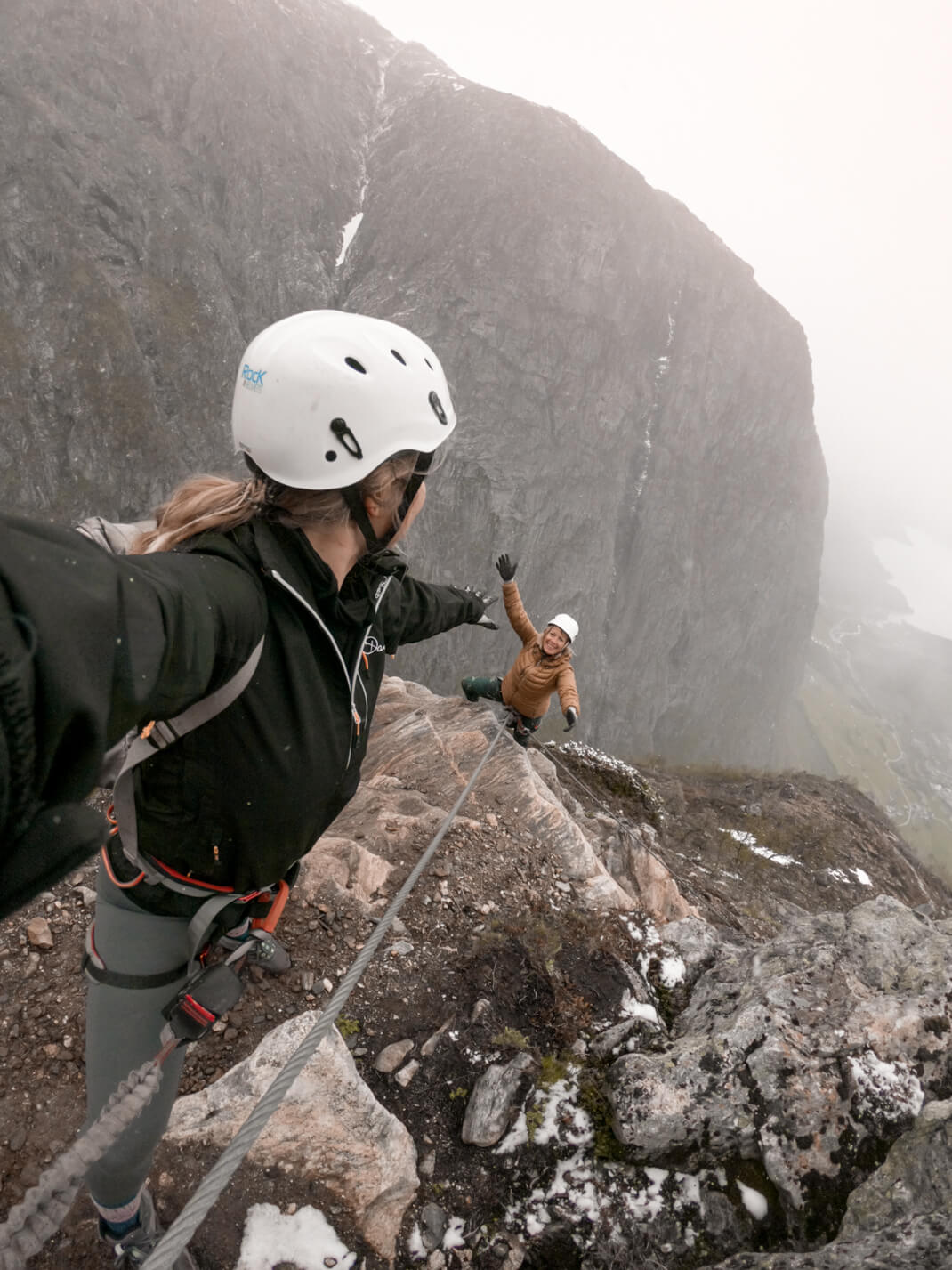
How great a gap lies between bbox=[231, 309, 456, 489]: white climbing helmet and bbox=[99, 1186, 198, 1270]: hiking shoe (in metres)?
4.12

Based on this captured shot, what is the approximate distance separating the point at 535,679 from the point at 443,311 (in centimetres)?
5580

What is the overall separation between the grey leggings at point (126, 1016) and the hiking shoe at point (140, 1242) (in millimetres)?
547

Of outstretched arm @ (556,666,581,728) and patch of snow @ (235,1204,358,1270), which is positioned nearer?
patch of snow @ (235,1204,358,1270)

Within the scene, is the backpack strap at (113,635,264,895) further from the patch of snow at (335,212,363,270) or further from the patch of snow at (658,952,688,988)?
the patch of snow at (335,212,363,270)

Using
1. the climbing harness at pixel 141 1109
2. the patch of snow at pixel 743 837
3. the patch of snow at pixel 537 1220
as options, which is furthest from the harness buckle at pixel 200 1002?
the patch of snow at pixel 743 837

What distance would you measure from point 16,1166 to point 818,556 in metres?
107

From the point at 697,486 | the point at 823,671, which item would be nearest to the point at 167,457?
the point at 697,486

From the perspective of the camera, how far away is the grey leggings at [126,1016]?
2854 mm

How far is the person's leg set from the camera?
11.3 meters

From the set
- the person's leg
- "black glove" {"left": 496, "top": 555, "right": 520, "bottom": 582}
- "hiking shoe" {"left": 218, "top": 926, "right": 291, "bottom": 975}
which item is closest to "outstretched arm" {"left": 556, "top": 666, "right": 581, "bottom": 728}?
the person's leg

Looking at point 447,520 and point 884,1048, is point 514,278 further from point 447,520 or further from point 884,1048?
point 884,1048

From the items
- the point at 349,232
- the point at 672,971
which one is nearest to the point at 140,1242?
the point at 672,971

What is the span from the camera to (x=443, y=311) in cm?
5619

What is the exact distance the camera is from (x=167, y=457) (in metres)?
44.7
